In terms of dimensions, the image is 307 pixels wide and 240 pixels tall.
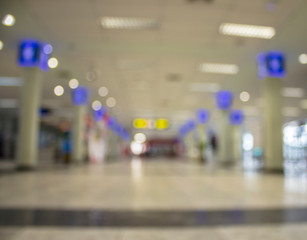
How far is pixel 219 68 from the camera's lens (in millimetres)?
12109

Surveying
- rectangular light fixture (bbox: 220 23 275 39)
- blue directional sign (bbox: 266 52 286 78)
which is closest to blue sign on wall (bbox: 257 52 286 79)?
blue directional sign (bbox: 266 52 286 78)

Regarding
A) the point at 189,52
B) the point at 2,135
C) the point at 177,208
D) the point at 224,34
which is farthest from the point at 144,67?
the point at 2,135

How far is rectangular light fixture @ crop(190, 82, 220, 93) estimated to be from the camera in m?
15.2

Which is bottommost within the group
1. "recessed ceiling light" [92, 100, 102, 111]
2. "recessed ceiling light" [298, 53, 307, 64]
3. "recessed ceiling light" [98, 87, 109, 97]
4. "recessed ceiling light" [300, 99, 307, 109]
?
"recessed ceiling light" [300, 99, 307, 109]

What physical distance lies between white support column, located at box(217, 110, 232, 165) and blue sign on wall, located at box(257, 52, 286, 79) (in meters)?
7.27

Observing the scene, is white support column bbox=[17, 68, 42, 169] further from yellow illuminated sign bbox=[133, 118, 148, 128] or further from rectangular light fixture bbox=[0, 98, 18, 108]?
yellow illuminated sign bbox=[133, 118, 148, 128]

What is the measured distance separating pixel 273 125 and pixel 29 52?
10073mm

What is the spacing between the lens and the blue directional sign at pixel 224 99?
17.6 metres

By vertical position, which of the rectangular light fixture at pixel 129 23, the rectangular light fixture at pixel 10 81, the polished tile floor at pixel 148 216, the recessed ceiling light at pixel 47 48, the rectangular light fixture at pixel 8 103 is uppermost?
the rectangular light fixture at pixel 129 23

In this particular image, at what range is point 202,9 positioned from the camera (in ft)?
23.0

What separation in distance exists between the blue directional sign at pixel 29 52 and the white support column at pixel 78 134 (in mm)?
7108

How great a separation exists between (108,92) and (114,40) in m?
8.70

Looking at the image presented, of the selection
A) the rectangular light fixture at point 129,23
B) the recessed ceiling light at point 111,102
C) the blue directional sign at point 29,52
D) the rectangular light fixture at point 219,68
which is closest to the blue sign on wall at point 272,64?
the rectangular light fixture at point 219,68

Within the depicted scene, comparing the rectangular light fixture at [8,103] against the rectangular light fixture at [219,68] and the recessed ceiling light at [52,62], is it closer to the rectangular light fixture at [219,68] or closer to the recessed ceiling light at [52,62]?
the recessed ceiling light at [52,62]
